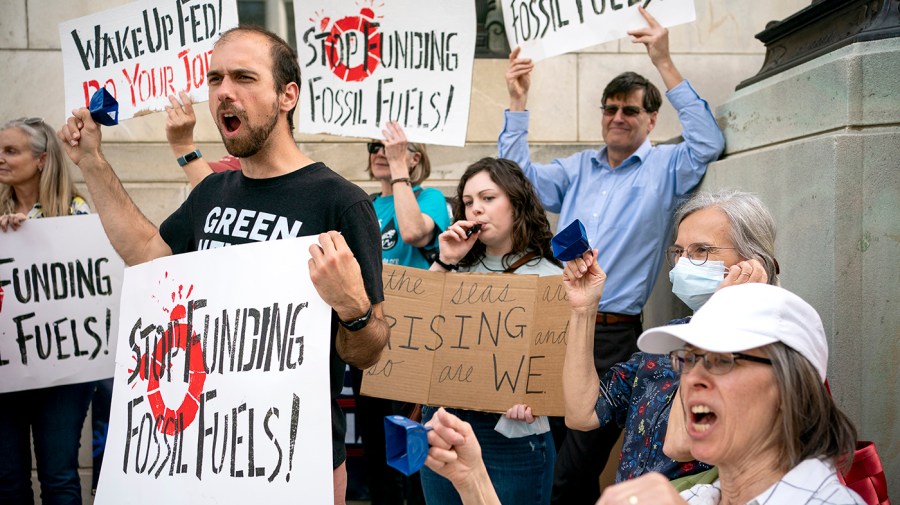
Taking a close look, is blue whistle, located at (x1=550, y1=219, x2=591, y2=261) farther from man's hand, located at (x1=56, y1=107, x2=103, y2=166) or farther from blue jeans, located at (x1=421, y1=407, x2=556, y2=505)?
man's hand, located at (x1=56, y1=107, x2=103, y2=166)

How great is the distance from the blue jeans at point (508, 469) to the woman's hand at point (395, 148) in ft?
4.87


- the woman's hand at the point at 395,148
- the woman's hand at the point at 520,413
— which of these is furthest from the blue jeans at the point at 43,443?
the woman's hand at the point at 520,413

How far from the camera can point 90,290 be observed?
181 inches

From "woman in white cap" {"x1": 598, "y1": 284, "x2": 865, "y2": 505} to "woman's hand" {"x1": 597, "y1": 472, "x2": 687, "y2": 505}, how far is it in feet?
1.04

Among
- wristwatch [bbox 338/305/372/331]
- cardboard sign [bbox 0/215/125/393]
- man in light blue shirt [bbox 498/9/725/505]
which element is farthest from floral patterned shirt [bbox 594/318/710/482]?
cardboard sign [bbox 0/215/125/393]

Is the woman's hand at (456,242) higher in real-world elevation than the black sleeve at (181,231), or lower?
lower

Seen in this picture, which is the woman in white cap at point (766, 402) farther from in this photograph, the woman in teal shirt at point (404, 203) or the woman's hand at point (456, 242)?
the woman in teal shirt at point (404, 203)

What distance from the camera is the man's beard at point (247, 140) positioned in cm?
265

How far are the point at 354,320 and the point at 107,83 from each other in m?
2.48

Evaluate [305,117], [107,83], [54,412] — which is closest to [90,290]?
[54,412]

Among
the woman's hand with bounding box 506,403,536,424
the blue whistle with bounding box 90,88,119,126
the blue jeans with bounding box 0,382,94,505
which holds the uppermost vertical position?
the blue whistle with bounding box 90,88,119,126

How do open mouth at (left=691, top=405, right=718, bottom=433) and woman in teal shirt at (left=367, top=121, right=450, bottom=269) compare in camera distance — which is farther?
woman in teal shirt at (left=367, top=121, right=450, bottom=269)

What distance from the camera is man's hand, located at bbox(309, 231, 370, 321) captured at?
7.45ft

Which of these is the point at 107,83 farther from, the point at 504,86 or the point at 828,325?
the point at 828,325
